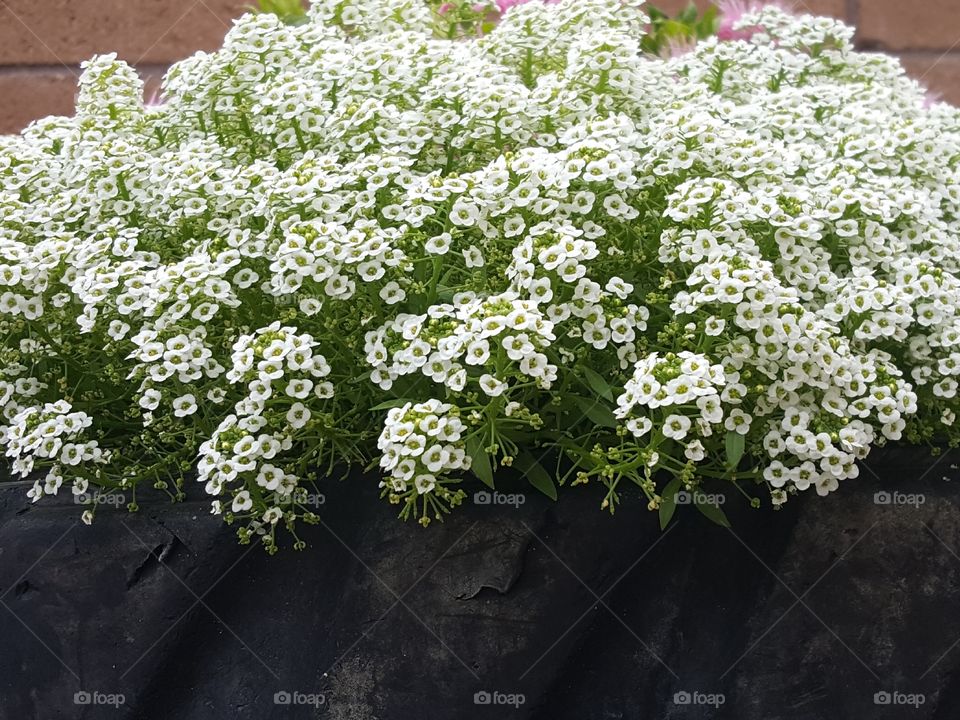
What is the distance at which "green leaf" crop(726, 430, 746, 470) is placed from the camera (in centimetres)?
172

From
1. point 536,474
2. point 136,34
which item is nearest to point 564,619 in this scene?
point 536,474

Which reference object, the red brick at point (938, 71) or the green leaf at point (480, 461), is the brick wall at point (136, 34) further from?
the green leaf at point (480, 461)

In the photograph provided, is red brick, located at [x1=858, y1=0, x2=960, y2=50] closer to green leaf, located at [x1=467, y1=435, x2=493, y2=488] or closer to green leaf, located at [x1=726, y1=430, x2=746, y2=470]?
green leaf, located at [x1=726, y1=430, x2=746, y2=470]

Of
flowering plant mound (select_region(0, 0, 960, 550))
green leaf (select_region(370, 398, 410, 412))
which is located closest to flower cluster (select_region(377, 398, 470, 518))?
flowering plant mound (select_region(0, 0, 960, 550))

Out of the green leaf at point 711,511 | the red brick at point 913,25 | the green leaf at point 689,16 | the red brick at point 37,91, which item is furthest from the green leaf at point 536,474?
the red brick at point 913,25

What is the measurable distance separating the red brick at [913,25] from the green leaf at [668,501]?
11.0 feet

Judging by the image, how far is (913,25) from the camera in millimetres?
4480

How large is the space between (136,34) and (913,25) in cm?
330

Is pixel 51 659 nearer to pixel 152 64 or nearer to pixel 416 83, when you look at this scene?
pixel 416 83

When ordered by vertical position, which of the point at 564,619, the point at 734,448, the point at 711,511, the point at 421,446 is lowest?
the point at 564,619

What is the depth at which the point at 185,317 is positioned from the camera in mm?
1993

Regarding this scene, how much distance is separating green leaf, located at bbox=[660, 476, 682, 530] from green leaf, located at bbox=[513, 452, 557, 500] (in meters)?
0.18

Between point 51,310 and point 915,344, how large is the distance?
1718 mm

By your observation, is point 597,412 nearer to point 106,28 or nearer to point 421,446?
point 421,446
